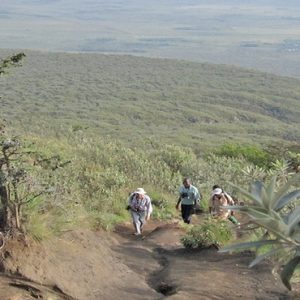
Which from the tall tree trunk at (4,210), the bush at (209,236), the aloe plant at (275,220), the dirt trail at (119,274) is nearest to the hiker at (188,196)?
the bush at (209,236)

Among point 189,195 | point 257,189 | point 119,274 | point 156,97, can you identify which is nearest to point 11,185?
point 119,274

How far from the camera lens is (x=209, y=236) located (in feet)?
30.1

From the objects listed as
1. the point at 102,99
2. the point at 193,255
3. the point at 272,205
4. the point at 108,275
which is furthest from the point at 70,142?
the point at 102,99

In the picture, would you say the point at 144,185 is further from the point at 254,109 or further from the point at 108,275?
the point at 254,109

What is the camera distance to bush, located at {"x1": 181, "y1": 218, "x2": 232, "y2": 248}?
30.1 feet

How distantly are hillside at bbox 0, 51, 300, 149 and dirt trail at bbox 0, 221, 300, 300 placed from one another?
143 feet

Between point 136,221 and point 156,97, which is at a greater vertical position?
point 136,221

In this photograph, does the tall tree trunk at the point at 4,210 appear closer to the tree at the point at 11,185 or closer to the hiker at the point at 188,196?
the tree at the point at 11,185

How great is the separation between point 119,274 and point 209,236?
1.88m

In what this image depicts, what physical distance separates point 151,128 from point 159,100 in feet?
74.5

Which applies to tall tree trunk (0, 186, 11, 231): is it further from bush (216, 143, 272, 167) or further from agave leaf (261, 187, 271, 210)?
bush (216, 143, 272, 167)

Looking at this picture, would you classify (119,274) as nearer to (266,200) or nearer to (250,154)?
(266,200)

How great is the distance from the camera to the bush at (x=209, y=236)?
917 centimetres

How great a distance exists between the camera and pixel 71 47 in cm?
18900
